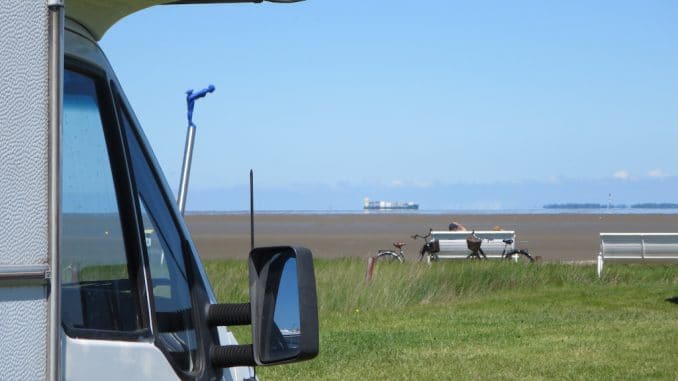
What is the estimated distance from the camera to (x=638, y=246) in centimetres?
2219

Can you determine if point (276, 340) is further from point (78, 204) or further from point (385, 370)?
point (385, 370)

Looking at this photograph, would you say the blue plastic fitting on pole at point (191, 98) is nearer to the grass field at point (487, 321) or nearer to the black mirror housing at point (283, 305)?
the black mirror housing at point (283, 305)

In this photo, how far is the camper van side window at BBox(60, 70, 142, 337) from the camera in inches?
92.9

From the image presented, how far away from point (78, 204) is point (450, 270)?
52.7 feet

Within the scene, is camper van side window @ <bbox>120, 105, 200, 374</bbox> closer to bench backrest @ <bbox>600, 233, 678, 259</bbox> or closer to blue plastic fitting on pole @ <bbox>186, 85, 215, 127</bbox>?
blue plastic fitting on pole @ <bbox>186, 85, 215, 127</bbox>

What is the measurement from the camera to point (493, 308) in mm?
15758

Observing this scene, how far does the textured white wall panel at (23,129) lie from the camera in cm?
199

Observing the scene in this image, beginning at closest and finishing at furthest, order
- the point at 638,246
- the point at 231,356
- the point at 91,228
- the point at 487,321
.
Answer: the point at 91,228, the point at 231,356, the point at 487,321, the point at 638,246

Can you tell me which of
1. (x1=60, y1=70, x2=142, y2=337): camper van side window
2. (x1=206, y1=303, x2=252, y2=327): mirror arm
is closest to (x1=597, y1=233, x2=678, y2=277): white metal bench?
(x1=206, y1=303, x2=252, y2=327): mirror arm

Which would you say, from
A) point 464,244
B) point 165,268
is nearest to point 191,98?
point 165,268

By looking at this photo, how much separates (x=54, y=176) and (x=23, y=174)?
0.17ft

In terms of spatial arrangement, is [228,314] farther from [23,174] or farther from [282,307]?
[23,174]

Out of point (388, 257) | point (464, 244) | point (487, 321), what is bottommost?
point (487, 321)

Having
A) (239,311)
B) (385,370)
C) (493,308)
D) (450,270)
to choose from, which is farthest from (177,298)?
(450,270)
